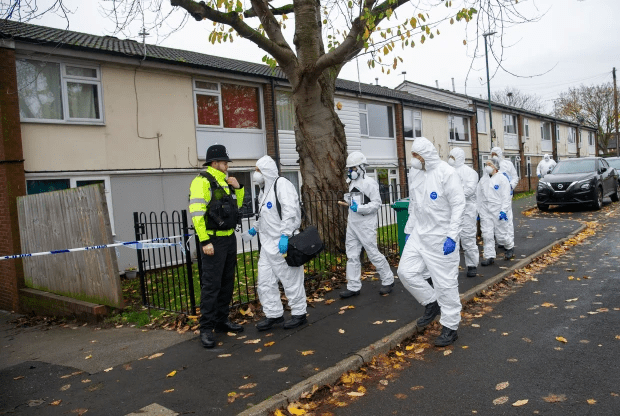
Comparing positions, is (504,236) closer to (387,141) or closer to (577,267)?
(577,267)

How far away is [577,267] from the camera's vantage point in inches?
334

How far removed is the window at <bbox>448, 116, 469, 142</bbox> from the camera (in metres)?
28.8

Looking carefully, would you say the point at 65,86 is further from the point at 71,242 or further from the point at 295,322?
the point at 295,322

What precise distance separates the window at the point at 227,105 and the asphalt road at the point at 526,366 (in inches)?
413

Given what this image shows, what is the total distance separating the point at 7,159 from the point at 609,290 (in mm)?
10666

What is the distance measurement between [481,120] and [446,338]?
30342mm

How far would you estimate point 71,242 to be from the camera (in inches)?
299

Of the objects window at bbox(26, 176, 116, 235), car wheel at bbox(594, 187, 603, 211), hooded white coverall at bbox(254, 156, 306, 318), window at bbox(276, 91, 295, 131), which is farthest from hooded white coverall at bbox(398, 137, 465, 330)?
car wheel at bbox(594, 187, 603, 211)

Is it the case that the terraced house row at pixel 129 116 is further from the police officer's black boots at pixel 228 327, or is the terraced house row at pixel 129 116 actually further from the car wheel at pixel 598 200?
the car wheel at pixel 598 200

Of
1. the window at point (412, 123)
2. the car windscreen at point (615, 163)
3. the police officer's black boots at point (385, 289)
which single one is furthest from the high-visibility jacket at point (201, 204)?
the car windscreen at point (615, 163)

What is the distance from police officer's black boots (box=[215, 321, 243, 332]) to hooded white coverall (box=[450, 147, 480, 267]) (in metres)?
3.88

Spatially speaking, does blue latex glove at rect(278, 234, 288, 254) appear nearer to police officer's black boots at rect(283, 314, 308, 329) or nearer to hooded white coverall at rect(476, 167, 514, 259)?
police officer's black boots at rect(283, 314, 308, 329)

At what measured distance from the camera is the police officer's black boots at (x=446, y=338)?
16.3 ft

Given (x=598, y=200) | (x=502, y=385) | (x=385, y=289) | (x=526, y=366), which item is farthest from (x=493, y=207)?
(x=598, y=200)
